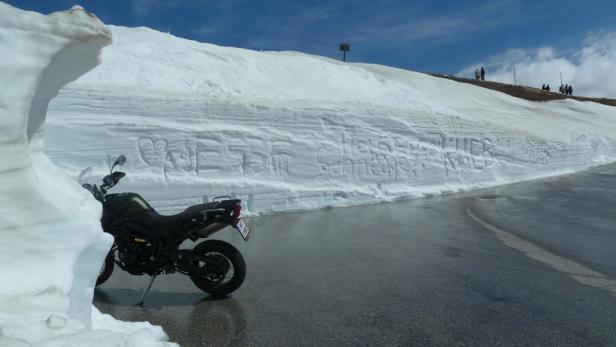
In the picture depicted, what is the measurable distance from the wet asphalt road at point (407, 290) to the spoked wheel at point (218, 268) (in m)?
0.16

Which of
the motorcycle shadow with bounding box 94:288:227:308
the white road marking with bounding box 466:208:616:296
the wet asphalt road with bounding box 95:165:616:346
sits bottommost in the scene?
the white road marking with bounding box 466:208:616:296

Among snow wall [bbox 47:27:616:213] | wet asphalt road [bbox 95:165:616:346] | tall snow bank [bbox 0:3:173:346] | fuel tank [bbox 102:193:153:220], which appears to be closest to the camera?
tall snow bank [bbox 0:3:173:346]

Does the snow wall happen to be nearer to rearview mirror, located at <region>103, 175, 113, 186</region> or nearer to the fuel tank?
rearview mirror, located at <region>103, 175, 113, 186</region>

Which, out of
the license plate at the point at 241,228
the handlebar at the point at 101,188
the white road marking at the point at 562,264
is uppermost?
the handlebar at the point at 101,188

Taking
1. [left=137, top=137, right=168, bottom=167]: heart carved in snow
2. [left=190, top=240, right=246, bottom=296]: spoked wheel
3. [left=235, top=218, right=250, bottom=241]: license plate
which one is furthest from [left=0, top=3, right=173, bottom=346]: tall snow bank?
[left=137, top=137, right=168, bottom=167]: heart carved in snow

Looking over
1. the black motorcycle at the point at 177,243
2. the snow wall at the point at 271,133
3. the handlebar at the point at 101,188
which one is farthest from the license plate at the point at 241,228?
the snow wall at the point at 271,133

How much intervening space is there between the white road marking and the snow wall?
18.8ft

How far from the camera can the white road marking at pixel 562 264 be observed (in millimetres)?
5336

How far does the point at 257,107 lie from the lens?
526 inches

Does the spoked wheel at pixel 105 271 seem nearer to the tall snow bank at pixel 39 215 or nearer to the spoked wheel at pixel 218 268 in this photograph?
the spoked wheel at pixel 218 268

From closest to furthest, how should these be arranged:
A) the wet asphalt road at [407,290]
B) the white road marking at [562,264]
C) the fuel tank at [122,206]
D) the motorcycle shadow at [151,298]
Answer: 1. the wet asphalt road at [407,290]
2. the motorcycle shadow at [151,298]
3. the fuel tank at [122,206]
4. the white road marking at [562,264]

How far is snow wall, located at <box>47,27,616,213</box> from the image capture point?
11.2 m

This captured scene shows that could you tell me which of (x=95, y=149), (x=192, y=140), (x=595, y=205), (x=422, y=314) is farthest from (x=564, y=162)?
(x=422, y=314)

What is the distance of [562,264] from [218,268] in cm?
379
